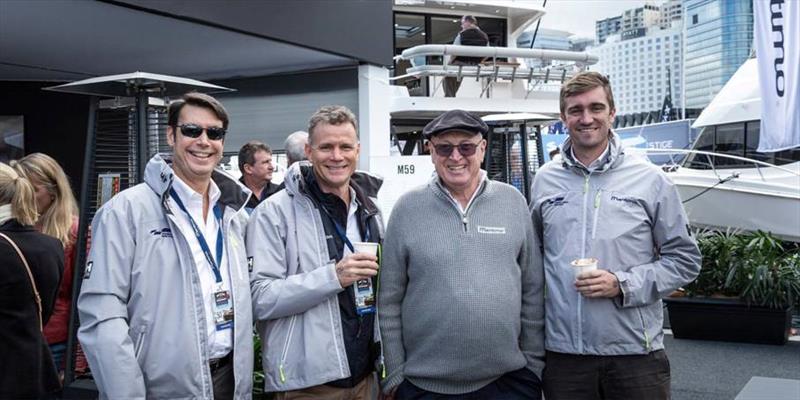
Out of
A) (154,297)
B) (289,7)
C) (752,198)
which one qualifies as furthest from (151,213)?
(752,198)

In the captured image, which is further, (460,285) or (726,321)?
(726,321)

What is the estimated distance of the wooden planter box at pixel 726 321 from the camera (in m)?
8.27

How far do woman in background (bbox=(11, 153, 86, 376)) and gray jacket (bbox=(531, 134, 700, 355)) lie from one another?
3.05 m

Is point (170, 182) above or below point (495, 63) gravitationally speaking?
below

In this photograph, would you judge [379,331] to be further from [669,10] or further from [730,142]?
[669,10]

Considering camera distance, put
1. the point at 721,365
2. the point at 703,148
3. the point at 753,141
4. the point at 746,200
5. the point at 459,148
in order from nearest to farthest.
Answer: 1. the point at 459,148
2. the point at 721,365
3. the point at 746,200
4. the point at 753,141
5. the point at 703,148

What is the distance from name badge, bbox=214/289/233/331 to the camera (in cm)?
281

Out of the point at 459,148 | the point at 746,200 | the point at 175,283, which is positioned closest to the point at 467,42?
the point at 746,200

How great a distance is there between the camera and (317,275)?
2852mm

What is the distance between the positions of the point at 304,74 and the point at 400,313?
6854mm

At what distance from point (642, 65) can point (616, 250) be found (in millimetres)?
88516

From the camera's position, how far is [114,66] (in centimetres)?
894

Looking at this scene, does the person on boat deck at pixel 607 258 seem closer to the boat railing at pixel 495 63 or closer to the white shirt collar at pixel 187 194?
the white shirt collar at pixel 187 194

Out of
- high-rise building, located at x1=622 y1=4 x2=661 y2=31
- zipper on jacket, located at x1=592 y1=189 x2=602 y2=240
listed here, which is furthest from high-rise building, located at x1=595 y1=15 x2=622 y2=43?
zipper on jacket, located at x1=592 y1=189 x2=602 y2=240
